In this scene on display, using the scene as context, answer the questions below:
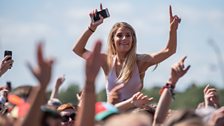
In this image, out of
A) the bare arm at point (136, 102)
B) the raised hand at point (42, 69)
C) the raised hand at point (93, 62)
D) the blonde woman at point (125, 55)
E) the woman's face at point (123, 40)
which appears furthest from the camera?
the woman's face at point (123, 40)

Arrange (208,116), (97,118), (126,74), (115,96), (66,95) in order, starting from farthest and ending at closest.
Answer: (66,95)
(126,74)
(115,96)
(208,116)
(97,118)

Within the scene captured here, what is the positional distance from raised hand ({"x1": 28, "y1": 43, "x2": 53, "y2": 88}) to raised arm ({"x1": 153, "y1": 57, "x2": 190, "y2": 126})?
134cm

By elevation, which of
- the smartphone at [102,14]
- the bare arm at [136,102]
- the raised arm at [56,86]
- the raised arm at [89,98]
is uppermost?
the smartphone at [102,14]

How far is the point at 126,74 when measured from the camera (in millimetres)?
9297

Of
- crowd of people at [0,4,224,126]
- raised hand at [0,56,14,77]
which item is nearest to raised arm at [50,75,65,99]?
crowd of people at [0,4,224,126]

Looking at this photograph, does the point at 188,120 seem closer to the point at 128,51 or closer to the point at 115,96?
the point at 115,96

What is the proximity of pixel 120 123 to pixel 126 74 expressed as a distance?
333cm

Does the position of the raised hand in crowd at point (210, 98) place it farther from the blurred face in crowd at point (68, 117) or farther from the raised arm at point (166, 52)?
the blurred face in crowd at point (68, 117)

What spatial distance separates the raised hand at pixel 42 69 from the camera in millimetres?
5855

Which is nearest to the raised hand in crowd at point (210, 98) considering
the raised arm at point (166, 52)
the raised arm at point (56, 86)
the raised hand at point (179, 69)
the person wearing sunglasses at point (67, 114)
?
the raised arm at point (166, 52)

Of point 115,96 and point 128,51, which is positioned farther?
point 128,51

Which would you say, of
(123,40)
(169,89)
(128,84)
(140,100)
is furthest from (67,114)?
(169,89)

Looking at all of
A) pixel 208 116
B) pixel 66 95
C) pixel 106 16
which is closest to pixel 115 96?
pixel 208 116

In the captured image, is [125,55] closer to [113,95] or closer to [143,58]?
[143,58]
